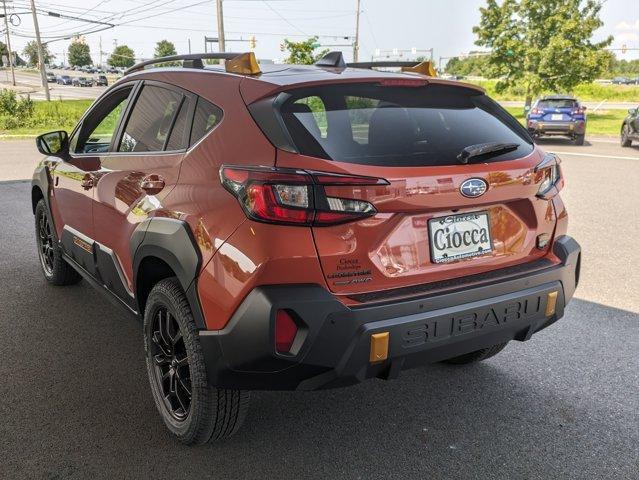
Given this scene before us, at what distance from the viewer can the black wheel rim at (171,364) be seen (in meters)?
2.77

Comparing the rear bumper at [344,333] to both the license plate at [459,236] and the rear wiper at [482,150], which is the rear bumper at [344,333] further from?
the rear wiper at [482,150]

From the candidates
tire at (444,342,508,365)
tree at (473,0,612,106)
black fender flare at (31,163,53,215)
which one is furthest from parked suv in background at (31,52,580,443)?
tree at (473,0,612,106)

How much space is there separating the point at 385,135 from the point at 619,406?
1964mm

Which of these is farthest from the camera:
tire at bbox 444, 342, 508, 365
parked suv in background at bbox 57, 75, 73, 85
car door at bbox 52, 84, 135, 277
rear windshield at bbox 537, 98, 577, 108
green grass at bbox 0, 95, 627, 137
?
parked suv in background at bbox 57, 75, 73, 85

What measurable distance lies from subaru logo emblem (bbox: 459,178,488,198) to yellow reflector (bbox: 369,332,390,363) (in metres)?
0.67

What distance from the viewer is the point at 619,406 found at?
3.12m

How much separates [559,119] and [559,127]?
241mm

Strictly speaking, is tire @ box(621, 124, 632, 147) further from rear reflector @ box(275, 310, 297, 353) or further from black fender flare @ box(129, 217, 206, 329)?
rear reflector @ box(275, 310, 297, 353)

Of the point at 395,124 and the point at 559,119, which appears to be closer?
the point at 395,124

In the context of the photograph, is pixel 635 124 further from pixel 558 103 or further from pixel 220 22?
pixel 220 22

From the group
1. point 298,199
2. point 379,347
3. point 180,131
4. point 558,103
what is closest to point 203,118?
point 180,131

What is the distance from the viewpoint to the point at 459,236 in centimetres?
243

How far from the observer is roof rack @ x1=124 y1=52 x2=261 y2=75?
267 centimetres

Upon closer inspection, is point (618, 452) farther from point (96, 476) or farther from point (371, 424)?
point (96, 476)
